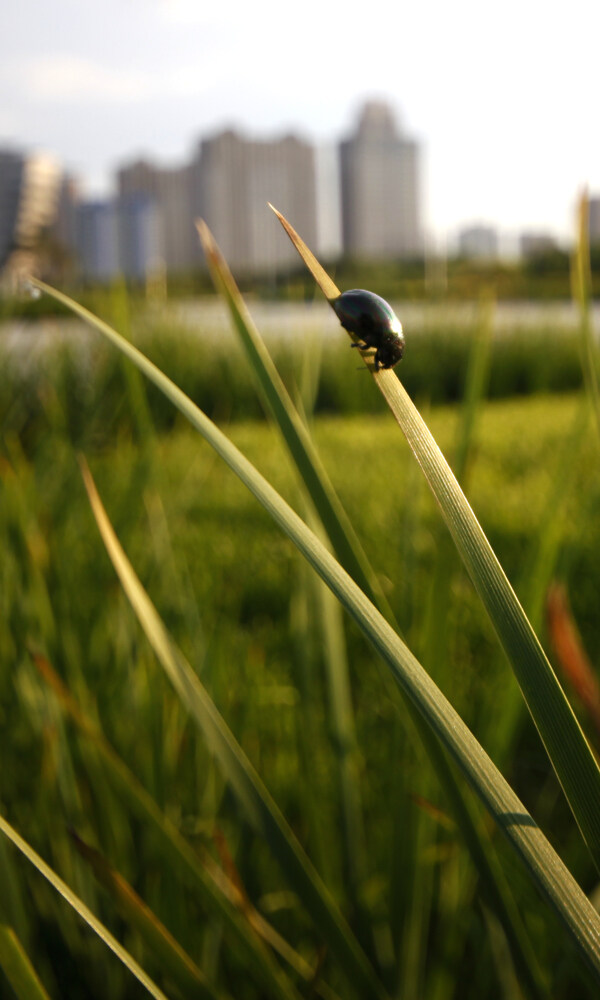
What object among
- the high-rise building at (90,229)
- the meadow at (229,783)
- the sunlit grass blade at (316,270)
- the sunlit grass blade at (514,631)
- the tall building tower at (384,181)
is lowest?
the meadow at (229,783)

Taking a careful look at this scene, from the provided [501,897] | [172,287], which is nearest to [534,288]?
[172,287]

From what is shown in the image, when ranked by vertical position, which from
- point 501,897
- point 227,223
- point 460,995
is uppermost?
point 227,223

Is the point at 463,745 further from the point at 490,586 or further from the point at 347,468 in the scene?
the point at 347,468

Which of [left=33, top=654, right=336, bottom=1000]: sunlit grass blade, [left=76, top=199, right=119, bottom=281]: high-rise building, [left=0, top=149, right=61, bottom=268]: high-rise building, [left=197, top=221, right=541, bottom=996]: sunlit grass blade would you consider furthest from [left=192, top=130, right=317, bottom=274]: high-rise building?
[left=197, top=221, right=541, bottom=996]: sunlit grass blade

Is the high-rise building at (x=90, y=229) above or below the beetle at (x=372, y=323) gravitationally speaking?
above

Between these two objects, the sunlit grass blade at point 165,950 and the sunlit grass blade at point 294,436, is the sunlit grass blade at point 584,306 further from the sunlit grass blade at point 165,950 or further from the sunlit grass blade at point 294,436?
the sunlit grass blade at point 165,950

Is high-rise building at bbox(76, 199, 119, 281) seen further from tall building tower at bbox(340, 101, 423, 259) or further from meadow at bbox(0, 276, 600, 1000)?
tall building tower at bbox(340, 101, 423, 259)

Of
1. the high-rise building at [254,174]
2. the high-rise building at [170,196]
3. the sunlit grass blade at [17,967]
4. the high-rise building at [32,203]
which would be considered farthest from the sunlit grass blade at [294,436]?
the high-rise building at [170,196]

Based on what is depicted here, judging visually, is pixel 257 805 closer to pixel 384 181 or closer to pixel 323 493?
pixel 323 493
